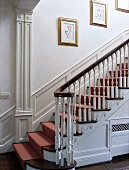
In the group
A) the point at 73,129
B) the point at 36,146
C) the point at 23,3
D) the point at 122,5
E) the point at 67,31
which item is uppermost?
the point at 122,5

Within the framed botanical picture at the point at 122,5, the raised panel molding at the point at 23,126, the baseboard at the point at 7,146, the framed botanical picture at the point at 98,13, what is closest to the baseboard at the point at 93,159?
the raised panel molding at the point at 23,126

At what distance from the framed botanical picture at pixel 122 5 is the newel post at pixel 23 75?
2.57 meters

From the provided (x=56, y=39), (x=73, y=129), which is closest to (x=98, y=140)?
(x=73, y=129)

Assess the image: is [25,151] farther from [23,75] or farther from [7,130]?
[23,75]

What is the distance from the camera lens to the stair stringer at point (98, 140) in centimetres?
310

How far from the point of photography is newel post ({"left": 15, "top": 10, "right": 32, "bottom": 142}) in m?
3.74

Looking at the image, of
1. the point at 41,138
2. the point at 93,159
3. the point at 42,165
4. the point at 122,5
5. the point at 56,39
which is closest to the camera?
the point at 42,165

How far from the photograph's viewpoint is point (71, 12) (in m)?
4.42

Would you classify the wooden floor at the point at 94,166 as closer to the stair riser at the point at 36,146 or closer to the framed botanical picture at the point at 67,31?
the stair riser at the point at 36,146

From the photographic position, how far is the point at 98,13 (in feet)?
15.6

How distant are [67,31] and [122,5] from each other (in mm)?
1982

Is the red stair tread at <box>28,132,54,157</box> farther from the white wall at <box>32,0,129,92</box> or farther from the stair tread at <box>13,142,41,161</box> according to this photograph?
the white wall at <box>32,0,129,92</box>

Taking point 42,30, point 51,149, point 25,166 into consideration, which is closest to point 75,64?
point 42,30

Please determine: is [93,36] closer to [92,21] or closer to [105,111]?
[92,21]
